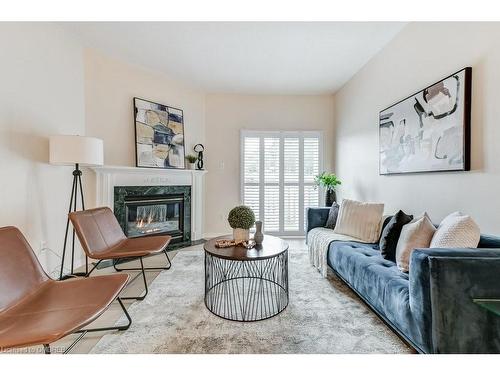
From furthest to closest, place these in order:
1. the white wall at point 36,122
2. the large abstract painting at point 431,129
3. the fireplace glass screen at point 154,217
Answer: the fireplace glass screen at point 154,217 < the white wall at point 36,122 < the large abstract painting at point 431,129

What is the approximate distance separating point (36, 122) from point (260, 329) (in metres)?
2.83

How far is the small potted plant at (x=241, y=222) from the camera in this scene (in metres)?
2.28

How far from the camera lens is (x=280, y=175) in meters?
4.63

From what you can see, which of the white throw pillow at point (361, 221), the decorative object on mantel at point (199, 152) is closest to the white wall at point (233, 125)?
the decorative object on mantel at point (199, 152)

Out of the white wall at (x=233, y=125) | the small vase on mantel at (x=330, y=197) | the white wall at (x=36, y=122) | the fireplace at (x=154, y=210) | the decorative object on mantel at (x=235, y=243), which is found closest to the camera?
the white wall at (x=36, y=122)

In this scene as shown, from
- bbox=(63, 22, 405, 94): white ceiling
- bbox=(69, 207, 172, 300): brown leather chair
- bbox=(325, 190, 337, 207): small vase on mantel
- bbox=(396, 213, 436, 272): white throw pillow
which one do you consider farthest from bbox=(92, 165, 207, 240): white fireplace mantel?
bbox=(396, 213, 436, 272): white throw pillow

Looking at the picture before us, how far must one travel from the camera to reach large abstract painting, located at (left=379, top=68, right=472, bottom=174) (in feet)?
6.20

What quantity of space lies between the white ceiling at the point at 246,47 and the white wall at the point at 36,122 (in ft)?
1.62

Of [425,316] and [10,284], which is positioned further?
[10,284]

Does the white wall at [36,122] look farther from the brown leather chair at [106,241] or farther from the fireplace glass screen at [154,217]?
the fireplace glass screen at [154,217]

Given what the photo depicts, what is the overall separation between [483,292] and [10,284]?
2.68 m

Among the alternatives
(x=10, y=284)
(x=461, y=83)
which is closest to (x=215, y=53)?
(x=461, y=83)
